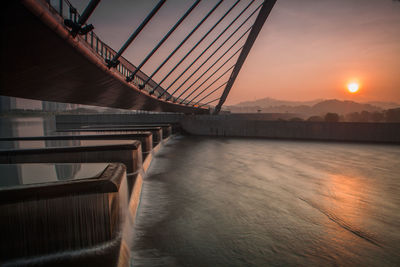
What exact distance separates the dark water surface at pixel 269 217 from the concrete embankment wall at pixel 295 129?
32.9 ft

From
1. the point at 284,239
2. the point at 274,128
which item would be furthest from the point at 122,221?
the point at 274,128

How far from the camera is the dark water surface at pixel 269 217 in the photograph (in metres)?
4.03

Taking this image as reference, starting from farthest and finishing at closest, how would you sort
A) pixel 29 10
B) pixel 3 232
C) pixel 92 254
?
pixel 92 254
pixel 3 232
pixel 29 10

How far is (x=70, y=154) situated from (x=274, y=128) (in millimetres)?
20918

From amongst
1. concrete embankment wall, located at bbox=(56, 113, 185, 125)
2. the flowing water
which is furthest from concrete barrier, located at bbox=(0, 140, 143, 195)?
concrete embankment wall, located at bbox=(56, 113, 185, 125)

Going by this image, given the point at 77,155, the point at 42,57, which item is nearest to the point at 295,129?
the point at 77,155

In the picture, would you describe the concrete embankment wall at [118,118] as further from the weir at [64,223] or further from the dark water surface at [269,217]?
the weir at [64,223]

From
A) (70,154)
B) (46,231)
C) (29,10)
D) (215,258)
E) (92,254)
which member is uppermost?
(29,10)

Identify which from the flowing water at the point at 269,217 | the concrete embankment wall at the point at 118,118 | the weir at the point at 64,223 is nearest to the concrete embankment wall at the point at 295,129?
the concrete embankment wall at the point at 118,118

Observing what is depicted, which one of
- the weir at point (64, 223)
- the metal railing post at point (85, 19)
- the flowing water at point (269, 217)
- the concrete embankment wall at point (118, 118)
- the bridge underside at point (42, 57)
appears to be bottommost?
the flowing water at point (269, 217)

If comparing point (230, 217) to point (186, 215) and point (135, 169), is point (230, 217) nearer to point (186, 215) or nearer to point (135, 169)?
point (186, 215)

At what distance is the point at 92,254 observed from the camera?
Result: 3.41m

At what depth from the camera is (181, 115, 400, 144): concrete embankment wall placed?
61.4 ft

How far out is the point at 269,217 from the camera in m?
5.52
